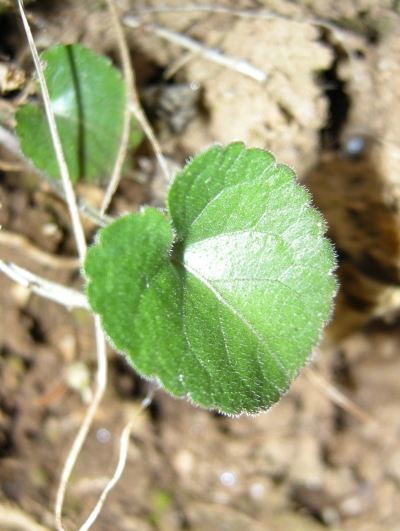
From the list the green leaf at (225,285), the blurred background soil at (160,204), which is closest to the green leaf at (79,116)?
the blurred background soil at (160,204)

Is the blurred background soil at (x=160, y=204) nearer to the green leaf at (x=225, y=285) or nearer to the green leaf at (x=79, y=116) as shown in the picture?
the green leaf at (x=79, y=116)

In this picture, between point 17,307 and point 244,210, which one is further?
point 17,307

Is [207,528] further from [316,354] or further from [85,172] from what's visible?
[85,172]

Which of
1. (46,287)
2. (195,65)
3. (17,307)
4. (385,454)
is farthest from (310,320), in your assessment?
(385,454)

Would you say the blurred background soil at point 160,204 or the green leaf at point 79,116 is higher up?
the green leaf at point 79,116

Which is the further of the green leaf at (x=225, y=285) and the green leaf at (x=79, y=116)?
the green leaf at (x=79, y=116)

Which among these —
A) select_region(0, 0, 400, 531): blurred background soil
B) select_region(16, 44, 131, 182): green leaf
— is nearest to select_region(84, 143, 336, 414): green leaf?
select_region(16, 44, 131, 182): green leaf

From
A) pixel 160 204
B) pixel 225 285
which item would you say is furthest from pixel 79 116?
pixel 225 285
